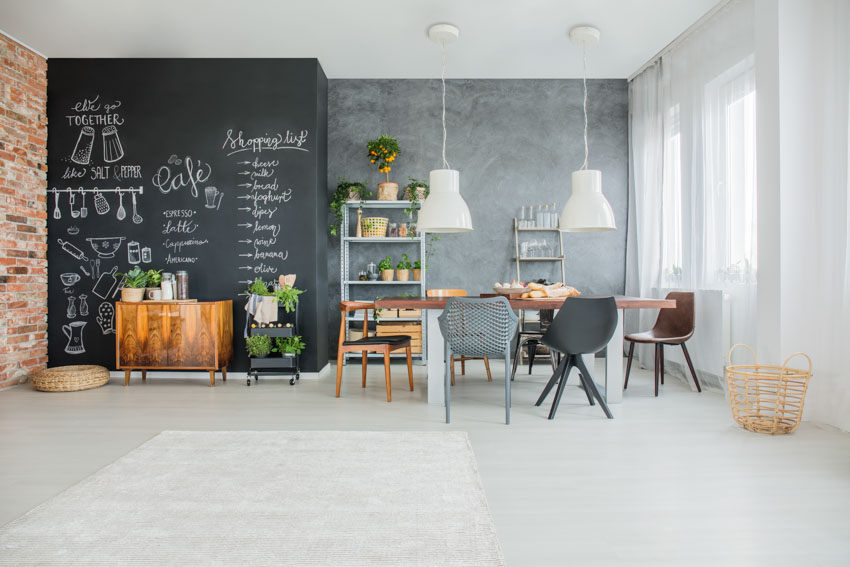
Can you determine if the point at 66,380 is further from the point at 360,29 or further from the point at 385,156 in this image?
the point at 360,29

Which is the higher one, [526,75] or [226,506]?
[526,75]

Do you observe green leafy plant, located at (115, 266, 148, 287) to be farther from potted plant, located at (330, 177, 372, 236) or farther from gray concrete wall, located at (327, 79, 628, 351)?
gray concrete wall, located at (327, 79, 628, 351)

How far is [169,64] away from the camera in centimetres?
492

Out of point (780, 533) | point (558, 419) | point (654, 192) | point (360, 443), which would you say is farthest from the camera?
point (654, 192)

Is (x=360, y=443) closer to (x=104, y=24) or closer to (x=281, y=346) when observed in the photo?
(x=281, y=346)

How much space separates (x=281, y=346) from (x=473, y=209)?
101 inches

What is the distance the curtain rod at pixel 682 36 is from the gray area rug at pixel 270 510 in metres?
3.89

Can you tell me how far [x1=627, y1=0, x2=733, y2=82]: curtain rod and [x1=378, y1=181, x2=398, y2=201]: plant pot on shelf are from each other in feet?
9.31

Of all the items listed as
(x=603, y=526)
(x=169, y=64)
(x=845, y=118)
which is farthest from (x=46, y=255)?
(x=845, y=118)

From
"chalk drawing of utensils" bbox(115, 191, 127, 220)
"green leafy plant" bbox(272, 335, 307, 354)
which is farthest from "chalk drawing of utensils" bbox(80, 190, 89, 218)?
"green leafy plant" bbox(272, 335, 307, 354)

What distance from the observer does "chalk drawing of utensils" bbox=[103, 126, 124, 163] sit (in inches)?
193

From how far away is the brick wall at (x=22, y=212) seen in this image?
4.42 metres

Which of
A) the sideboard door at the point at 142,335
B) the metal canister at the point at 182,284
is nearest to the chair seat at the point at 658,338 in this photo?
the metal canister at the point at 182,284

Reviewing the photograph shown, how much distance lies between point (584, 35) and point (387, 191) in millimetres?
2358
